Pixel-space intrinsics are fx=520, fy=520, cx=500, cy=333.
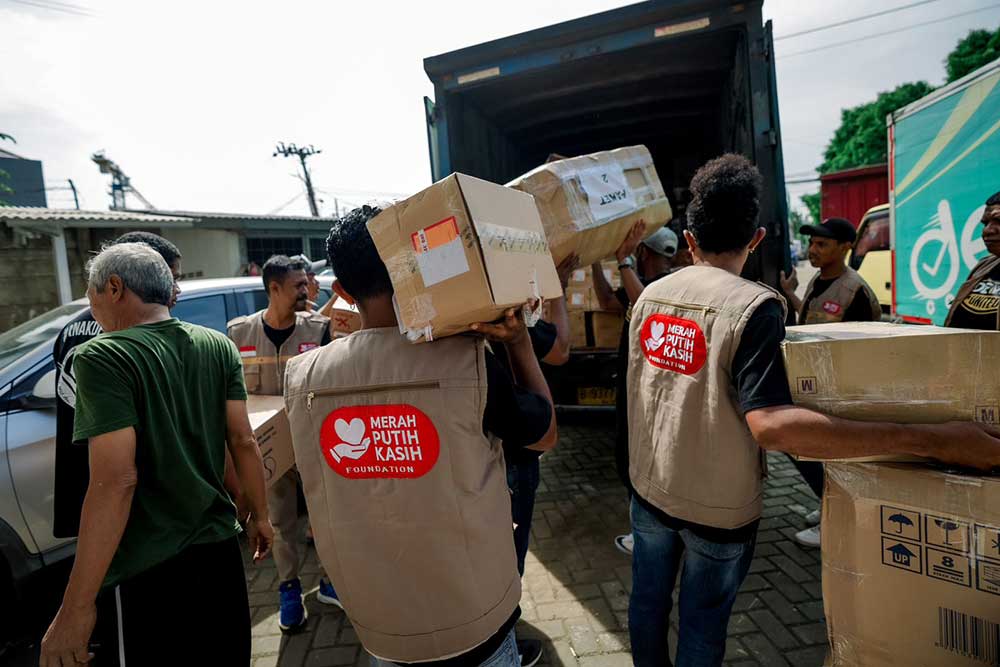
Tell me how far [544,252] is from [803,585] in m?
2.39

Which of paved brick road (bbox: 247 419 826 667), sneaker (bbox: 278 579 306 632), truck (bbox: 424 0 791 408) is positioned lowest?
paved brick road (bbox: 247 419 826 667)

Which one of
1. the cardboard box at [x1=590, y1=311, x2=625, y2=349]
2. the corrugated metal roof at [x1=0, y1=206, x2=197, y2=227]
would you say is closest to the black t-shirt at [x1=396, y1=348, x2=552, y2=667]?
the cardboard box at [x1=590, y1=311, x2=625, y2=349]

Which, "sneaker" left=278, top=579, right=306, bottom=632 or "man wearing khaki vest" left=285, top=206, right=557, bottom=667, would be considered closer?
"man wearing khaki vest" left=285, top=206, right=557, bottom=667

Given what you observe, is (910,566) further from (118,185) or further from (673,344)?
(118,185)

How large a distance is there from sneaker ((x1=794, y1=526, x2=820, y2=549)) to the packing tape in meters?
2.63

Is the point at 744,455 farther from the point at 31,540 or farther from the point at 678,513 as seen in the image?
the point at 31,540

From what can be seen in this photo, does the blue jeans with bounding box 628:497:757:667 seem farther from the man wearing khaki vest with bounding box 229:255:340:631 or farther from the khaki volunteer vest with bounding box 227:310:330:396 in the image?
the khaki volunteer vest with bounding box 227:310:330:396

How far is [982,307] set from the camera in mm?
2344

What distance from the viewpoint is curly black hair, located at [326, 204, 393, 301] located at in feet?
4.09

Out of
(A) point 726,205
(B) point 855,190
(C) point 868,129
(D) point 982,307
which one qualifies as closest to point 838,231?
(D) point 982,307

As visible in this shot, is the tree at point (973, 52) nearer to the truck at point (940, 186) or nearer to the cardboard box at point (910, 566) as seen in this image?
the truck at point (940, 186)

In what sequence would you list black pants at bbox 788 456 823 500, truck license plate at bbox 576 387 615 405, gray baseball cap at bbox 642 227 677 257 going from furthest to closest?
truck license plate at bbox 576 387 615 405 < gray baseball cap at bbox 642 227 677 257 < black pants at bbox 788 456 823 500

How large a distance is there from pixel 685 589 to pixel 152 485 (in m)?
1.61

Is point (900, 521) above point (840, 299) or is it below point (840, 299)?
below
